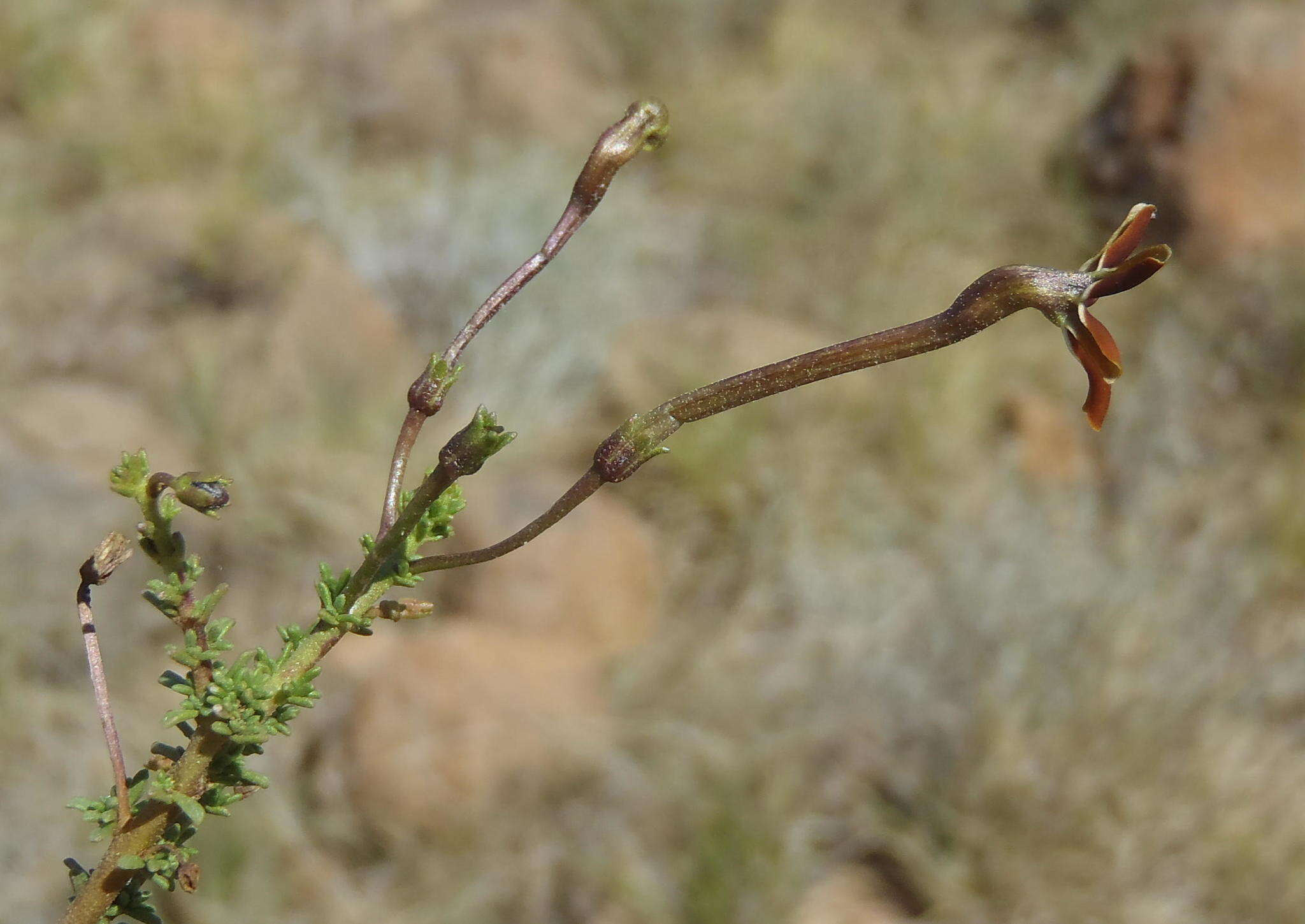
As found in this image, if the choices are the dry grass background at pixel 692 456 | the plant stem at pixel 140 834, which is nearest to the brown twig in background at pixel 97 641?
the plant stem at pixel 140 834

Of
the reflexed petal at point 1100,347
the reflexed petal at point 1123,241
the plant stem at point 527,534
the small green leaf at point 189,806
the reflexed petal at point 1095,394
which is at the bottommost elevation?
the small green leaf at point 189,806

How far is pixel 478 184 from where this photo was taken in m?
6.46

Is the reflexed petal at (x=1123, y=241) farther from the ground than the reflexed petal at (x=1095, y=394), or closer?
farther from the ground

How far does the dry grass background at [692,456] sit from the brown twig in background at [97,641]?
2420mm

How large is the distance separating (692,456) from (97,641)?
4.25 metres

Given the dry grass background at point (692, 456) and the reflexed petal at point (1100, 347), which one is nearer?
the reflexed petal at point (1100, 347)

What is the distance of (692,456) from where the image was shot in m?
4.86

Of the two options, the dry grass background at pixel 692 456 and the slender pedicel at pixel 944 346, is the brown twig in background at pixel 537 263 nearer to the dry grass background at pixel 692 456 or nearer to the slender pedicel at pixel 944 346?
the slender pedicel at pixel 944 346

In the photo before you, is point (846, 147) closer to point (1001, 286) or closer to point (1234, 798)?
point (1234, 798)

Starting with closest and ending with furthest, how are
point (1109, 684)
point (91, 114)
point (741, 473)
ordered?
point (1109, 684) < point (741, 473) < point (91, 114)

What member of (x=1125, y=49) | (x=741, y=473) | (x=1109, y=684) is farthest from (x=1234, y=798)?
(x=1125, y=49)

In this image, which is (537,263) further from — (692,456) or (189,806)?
(692,456)

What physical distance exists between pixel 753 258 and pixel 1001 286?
6.09 metres

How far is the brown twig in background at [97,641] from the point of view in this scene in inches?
23.8
